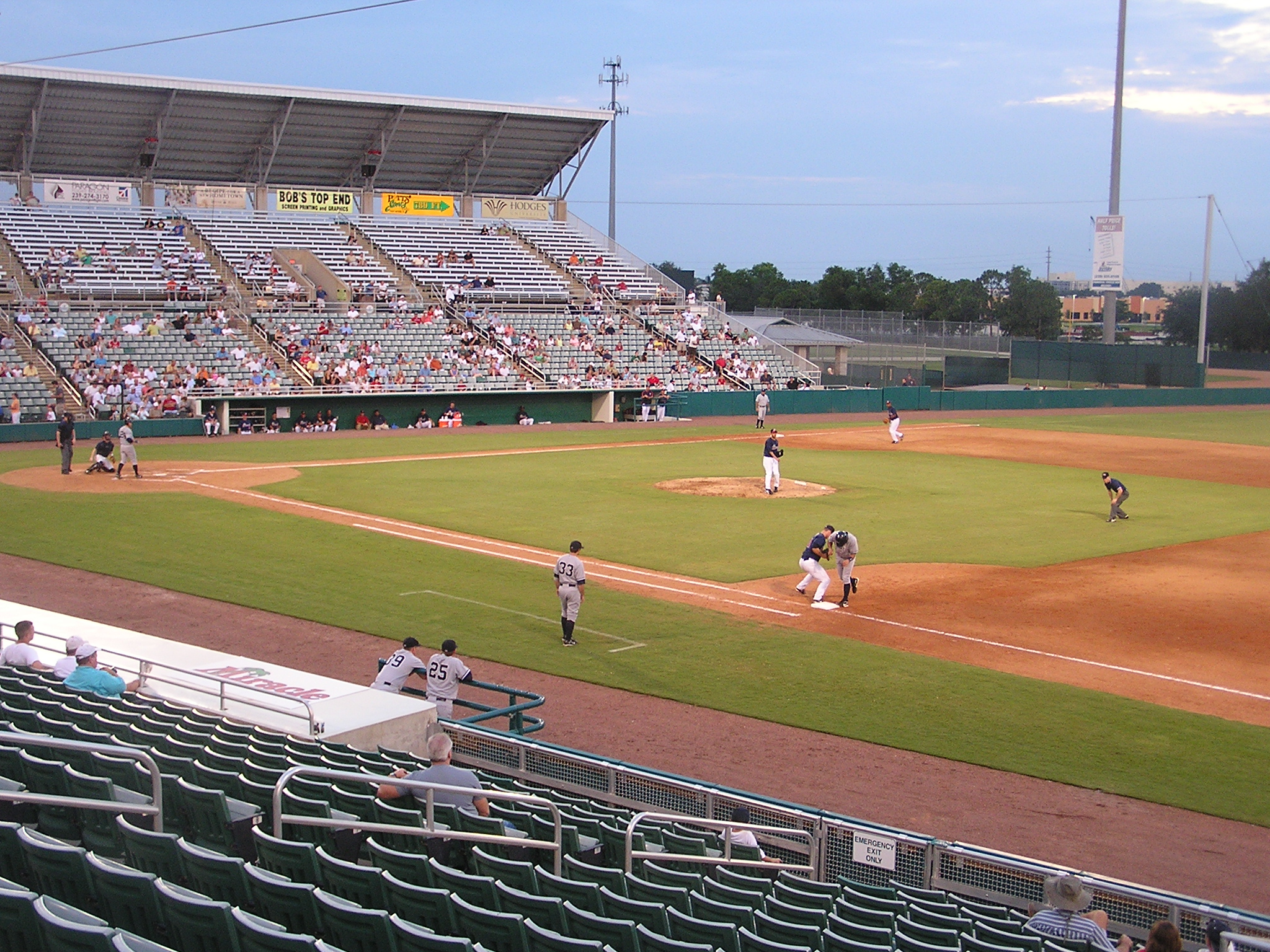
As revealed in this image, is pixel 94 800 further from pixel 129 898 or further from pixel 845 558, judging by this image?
pixel 845 558

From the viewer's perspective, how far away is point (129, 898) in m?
5.57

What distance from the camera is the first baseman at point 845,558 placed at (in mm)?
19641

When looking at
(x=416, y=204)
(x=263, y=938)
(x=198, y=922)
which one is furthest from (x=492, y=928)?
(x=416, y=204)

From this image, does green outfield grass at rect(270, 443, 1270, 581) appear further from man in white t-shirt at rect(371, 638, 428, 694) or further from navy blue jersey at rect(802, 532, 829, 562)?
man in white t-shirt at rect(371, 638, 428, 694)

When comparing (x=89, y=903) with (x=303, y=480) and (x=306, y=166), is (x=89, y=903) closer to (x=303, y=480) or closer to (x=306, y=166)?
(x=303, y=480)

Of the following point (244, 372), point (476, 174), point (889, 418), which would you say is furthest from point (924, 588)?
point (476, 174)

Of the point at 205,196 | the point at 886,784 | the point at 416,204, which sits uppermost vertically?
the point at 416,204

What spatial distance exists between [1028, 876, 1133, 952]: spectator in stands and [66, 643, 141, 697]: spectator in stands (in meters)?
8.18

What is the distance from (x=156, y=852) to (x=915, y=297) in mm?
114748

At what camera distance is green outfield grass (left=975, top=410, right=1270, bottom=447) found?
51.1 metres

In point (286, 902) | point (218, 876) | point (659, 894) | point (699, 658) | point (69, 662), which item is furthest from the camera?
point (699, 658)

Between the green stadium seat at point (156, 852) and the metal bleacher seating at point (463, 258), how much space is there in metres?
53.9

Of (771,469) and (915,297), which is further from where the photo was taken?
(915,297)

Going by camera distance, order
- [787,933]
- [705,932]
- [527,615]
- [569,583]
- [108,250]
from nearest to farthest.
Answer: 1. [705,932]
2. [787,933]
3. [569,583]
4. [527,615]
5. [108,250]
